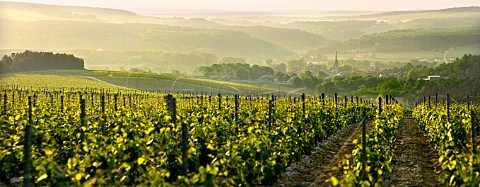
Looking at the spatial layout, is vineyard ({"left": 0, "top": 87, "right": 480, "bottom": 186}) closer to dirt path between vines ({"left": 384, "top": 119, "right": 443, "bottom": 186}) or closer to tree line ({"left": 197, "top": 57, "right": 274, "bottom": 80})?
dirt path between vines ({"left": 384, "top": 119, "right": 443, "bottom": 186})

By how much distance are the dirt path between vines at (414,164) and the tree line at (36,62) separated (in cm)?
7811

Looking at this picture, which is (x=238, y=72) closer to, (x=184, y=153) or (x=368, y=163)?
(x=368, y=163)

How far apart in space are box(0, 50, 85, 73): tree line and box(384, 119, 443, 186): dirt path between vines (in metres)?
78.1

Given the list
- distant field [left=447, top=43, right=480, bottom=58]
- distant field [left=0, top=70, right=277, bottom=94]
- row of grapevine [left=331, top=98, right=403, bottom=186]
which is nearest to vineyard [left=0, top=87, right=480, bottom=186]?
row of grapevine [left=331, top=98, right=403, bottom=186]

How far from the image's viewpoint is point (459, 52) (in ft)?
609

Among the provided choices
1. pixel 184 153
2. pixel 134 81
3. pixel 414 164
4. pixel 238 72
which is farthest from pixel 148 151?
pixel 238 72

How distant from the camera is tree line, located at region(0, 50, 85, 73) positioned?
299 ft

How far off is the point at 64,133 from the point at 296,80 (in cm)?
10802

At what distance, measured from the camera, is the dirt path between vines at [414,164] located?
37.7 ft

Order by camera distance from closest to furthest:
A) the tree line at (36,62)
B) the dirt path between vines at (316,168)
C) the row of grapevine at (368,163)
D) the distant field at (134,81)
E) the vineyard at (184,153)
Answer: the vineyard at (184,153) → the row of grapevine at (368,163) → the dirt path between vines at (316,168) → the distant field at (134,81) → the tree line at (36,62)

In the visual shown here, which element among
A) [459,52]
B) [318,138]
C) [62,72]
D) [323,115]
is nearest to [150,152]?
[318,138]

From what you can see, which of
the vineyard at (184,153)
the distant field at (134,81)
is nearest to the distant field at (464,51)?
the distant field at (134,81)

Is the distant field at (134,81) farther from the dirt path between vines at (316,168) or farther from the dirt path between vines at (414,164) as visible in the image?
the dirt path between vines at (316,168)

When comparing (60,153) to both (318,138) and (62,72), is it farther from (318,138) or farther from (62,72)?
(62,72)
